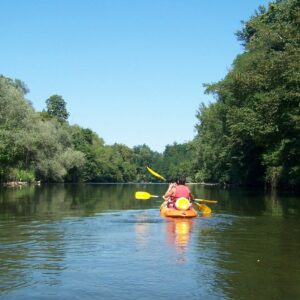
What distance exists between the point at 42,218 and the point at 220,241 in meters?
8.19

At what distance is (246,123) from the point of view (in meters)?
37.3

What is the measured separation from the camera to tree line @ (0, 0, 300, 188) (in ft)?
115

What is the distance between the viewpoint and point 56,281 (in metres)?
8.13

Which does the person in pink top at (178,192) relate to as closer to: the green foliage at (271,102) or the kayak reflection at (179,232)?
the kayak reflection at (179,232)

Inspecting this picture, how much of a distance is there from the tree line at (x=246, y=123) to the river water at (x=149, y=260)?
749 inches

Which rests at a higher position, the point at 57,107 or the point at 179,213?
the point at 57,107

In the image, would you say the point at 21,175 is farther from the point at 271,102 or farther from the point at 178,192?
the point at 178,192

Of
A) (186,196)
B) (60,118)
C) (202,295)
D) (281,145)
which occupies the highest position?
(60,118)

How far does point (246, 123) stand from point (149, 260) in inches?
1129

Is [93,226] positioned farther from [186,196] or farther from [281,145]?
[281,145]

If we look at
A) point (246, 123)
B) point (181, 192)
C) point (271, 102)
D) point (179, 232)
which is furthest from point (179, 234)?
point (246, 123)

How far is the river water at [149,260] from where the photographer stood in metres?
7.59

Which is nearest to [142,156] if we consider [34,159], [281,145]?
[34,159]

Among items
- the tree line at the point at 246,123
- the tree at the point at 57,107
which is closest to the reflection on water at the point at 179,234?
the tree line at the point at 246,123
